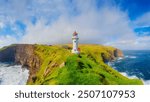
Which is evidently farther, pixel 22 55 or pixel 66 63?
pixel 22 55

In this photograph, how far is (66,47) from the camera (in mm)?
32406

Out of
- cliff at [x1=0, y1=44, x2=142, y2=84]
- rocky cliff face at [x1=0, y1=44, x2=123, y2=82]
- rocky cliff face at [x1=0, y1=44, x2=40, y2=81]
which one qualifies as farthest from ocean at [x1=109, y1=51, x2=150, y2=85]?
rocky cliff face at [x1=0, y1=44, x2=40, y2=81]

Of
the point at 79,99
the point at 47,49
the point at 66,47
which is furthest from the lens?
the point at 47,49

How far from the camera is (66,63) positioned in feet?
62.1

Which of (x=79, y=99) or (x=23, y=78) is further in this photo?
(x=23, y=78)

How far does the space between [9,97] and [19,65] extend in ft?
175

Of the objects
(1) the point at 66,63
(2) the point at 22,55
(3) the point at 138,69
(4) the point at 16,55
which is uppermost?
(1) the point at 66,63

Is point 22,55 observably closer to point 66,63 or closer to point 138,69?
point 138,69

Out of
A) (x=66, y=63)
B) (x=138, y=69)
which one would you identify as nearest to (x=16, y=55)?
(x=138, y=69)

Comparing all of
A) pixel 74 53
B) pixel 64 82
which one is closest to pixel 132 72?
pixel 74 53

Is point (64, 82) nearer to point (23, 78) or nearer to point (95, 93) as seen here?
point (95, 93)

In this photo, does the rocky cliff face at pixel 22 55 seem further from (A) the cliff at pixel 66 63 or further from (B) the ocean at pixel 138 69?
(B) the ocean at pixel 138 69

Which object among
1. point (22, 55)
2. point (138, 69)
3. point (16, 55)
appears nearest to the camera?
point (138, 69)

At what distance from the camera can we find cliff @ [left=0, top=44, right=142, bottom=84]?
15758 millimetres
